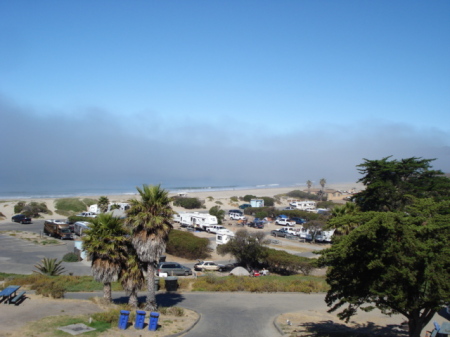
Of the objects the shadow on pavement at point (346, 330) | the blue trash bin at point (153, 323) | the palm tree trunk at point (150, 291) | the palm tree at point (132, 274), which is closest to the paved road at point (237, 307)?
the blue trash bin at point (153, 323)

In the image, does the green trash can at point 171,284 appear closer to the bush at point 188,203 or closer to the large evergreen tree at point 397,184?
the large evergreen tree at point 397,184

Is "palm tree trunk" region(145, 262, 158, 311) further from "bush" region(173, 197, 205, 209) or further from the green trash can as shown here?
"bush" region(173, 197, 205, 209)

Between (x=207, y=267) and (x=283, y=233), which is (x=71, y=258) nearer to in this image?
(x=207, y=267)

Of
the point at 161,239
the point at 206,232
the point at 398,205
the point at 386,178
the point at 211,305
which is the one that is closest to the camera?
the point at 161,239

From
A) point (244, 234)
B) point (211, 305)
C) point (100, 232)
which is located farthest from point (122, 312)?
point (244, 234)

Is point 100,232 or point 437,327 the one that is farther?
point 100,232

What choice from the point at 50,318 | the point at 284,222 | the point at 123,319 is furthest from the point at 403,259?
the point at 284,222

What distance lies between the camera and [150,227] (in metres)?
17.8

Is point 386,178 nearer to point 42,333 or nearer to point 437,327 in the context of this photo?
point 437,327

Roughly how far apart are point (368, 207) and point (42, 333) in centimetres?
3191

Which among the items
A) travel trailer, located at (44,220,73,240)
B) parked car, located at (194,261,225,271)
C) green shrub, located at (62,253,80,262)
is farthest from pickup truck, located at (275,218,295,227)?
green shrub, located at (62,253,80,262)

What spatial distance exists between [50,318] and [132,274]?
397 centimetres

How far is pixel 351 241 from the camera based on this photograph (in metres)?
12.3

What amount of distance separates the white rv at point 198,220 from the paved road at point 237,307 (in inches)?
1330
